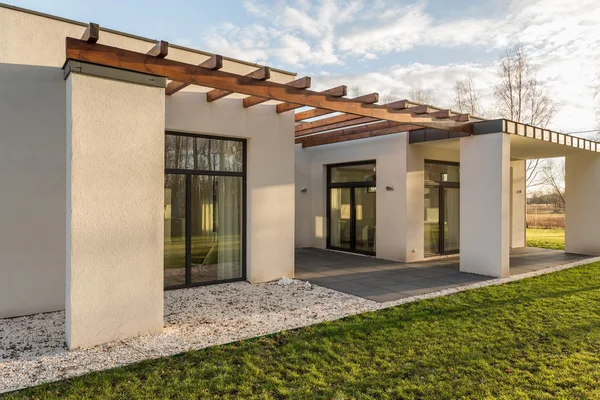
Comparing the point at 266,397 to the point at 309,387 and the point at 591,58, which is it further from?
the point at 591,58

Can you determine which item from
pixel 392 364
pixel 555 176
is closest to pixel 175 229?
pixel 392 364

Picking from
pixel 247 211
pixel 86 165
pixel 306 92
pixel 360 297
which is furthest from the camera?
pixel 247 211

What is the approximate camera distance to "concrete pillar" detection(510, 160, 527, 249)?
1209cm

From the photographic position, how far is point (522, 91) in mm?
21234

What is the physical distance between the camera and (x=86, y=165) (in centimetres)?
383

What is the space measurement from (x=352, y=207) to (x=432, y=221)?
2.16m

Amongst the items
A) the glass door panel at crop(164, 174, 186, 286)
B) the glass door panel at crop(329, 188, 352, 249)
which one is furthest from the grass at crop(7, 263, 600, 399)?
the glass door panel at crop(329, 188, 352, 249)

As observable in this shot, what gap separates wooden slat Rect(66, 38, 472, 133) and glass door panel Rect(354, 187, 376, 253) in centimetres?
401

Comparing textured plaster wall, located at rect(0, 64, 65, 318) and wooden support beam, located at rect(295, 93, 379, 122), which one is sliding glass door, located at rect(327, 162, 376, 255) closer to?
wooden support beam, located at rect(295, 93, 379, 122)

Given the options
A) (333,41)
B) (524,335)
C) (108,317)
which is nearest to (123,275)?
(108,317)

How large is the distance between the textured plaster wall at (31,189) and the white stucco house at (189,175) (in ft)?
0.05

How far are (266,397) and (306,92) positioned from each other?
3894 millimetres

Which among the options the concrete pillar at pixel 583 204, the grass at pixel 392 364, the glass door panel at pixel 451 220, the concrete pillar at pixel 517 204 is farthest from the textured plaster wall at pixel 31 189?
the concrete pillar at pixel 583 204

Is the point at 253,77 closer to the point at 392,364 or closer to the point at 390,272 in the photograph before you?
Result: the point at 392,364
